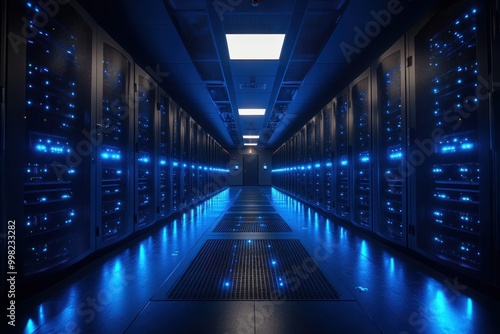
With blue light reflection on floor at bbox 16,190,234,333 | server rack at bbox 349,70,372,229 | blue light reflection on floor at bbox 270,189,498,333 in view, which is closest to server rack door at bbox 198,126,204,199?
server rack at bbox 349,70,372,229

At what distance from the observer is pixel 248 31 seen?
132 inches

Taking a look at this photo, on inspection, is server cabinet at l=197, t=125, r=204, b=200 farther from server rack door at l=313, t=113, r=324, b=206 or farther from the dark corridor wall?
the dark corridor wall

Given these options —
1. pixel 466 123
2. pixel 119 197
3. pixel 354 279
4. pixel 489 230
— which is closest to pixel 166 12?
pixel 119 197

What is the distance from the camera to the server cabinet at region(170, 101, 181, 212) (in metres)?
5.46

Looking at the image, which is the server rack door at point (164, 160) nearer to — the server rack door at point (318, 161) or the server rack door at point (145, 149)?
the server rack door at point (145, 149)

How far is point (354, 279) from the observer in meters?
2.09

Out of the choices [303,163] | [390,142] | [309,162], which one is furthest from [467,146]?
[303,163]

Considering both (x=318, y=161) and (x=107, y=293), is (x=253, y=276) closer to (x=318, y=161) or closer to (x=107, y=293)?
(x=107, y=293)

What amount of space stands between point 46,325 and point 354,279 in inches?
82.0

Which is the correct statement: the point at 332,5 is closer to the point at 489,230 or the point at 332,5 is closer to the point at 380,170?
the point at 380,170

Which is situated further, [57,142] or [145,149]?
[145,149]

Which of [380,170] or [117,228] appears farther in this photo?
[380,170]

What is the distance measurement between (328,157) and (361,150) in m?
1.75

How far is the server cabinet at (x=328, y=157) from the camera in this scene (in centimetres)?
539
